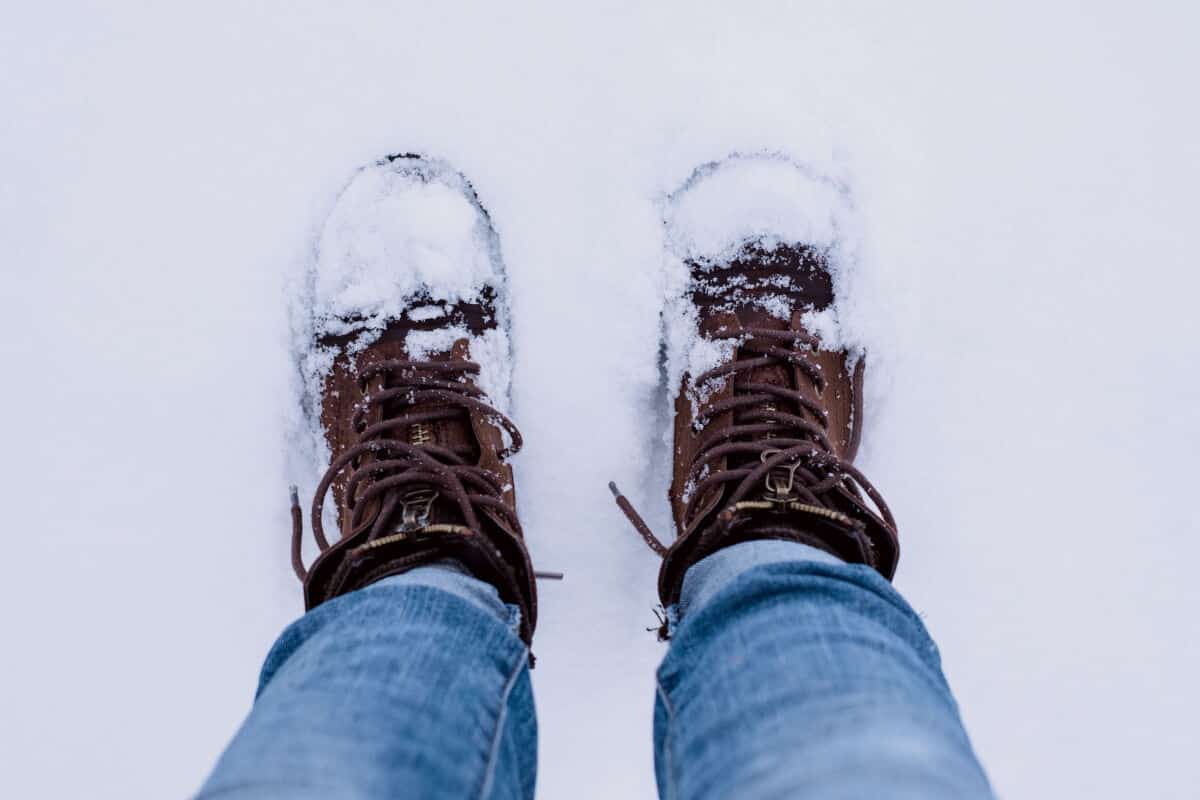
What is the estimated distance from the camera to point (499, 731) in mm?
603

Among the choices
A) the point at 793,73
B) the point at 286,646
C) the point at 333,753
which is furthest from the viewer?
the point at 793,73

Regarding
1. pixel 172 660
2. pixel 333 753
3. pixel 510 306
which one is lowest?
pixel 333 753

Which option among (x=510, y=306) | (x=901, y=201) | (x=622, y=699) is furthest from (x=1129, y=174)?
(x=622, y=699)

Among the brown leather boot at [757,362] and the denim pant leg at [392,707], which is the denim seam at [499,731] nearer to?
the denim pant leg at [392,707]

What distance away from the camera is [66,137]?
3.30 feet

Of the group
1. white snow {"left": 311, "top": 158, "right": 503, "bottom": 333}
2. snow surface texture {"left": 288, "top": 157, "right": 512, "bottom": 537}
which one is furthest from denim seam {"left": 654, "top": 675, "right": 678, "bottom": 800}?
white snow {"left": 311, "top": 158, "right": 503, "bottom": 333}

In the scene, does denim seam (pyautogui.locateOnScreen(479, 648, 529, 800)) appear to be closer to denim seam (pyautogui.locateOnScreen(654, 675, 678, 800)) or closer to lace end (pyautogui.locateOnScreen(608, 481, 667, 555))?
denim seam (pyautogui.locateOnScreen(654, 675, 678, 800))

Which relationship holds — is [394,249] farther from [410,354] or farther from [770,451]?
[770,451]

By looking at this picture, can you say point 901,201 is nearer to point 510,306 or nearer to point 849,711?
point 510,306

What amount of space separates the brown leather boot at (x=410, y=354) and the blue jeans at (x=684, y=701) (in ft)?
0.56

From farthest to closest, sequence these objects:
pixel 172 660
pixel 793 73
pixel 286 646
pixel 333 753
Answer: pixel 172 660 → pixel 793 73 → pixel 286 646 → pixel 333 753

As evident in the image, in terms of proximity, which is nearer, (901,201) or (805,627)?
(805,627)

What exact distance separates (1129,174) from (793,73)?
43cm

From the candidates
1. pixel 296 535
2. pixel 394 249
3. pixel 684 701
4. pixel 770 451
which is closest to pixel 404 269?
pixel 394 249
